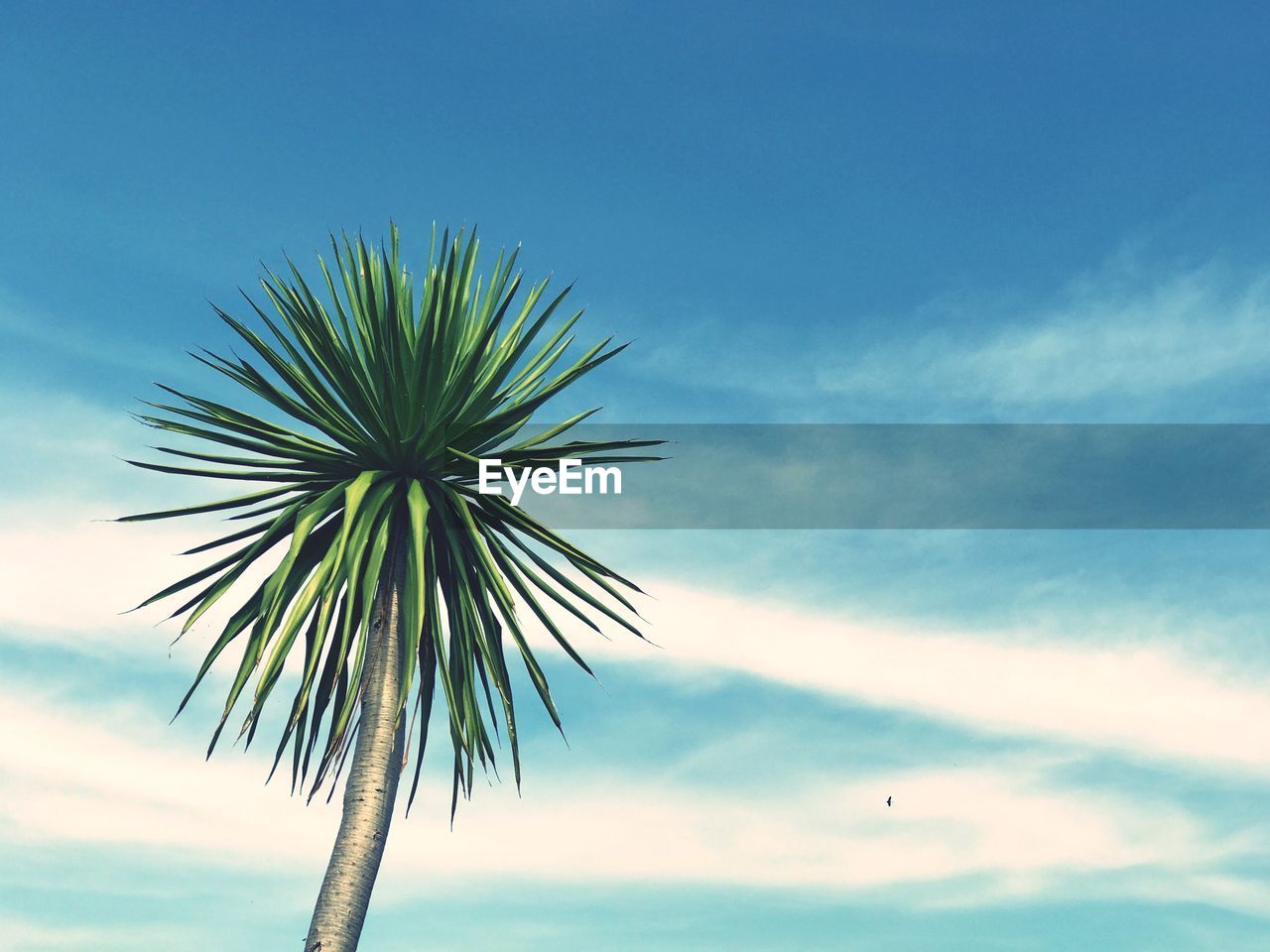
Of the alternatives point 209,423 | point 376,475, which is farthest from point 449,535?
point 209,423

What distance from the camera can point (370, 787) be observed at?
526 inches

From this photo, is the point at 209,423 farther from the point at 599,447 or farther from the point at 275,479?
the point at 599,447

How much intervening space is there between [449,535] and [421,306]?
2963mm

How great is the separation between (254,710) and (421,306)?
5.57 m

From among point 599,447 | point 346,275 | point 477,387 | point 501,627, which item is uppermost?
point 346,275

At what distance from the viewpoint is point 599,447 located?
1509 centimetres

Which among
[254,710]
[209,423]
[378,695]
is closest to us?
[254,710]

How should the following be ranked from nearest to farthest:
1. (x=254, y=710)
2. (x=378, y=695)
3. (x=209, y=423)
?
(x=254, y=710), (x=378, y=695), (x=209, y=423)

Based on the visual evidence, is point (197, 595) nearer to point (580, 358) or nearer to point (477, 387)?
point (477, 387)

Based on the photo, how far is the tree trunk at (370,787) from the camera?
498 inches

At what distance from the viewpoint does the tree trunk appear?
498 inches

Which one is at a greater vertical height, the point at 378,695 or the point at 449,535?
the point at 449,535

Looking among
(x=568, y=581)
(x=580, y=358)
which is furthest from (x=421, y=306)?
(x=568, y=581)

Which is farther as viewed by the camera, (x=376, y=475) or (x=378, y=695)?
(x=376, y=475)
